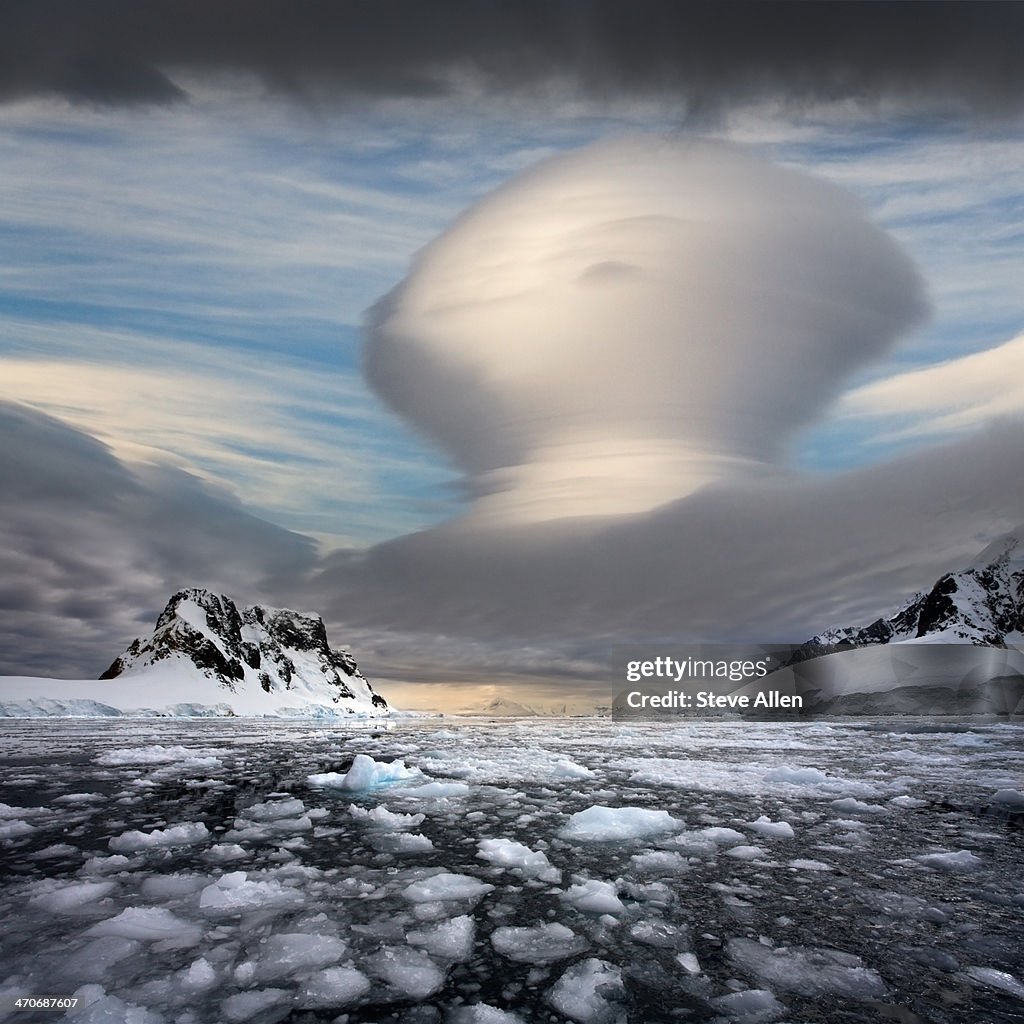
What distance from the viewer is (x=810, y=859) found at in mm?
6504

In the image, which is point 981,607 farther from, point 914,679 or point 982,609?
point 914,679

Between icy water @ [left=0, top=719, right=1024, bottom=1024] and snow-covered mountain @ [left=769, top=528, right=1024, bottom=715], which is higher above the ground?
icy water @ [left=0, top=719, right=1024, bottom=1024]

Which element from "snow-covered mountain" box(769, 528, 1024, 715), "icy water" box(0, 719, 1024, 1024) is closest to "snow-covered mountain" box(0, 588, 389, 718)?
"icy water" box(0, 719, 1024, 1024)

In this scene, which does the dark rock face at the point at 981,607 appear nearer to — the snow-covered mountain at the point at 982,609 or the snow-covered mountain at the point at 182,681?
the snow-covered mountain at the point at 982,609

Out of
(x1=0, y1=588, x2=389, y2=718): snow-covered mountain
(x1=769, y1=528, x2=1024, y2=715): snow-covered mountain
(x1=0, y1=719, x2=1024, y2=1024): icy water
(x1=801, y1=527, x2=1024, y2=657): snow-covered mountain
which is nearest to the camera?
(x1=0, y1=719, x2=1024, y2=1024): icy water

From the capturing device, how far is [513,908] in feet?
16.3

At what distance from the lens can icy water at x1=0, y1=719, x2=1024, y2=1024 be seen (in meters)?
3.57

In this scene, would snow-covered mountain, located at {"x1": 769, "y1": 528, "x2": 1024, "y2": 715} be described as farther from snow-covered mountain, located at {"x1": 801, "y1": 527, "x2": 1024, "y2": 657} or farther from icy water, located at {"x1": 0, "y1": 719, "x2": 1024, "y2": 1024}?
icy water, located at {"x1": 0, "y1": 719, "x2": 1024, "y2": 1024}

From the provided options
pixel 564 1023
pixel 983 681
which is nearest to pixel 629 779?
pixel 564 1023

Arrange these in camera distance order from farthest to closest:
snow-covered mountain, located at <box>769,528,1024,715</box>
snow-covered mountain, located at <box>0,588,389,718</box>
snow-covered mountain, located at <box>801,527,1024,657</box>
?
snow-covered mountain, located at <box>801,527,1024,657</box>, snow-covered mountain, located at <box>769,528,1024,715</box>, snow-covered mountain, located at <box>0,588,389,718</box>

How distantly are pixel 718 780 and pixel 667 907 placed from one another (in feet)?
27.1

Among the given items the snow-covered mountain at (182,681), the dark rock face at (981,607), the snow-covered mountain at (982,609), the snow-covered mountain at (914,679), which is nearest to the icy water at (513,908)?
the snow-covered mountain at (182,681)

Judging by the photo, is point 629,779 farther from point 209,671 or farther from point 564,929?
point 209,671

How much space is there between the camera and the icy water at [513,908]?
357cm
